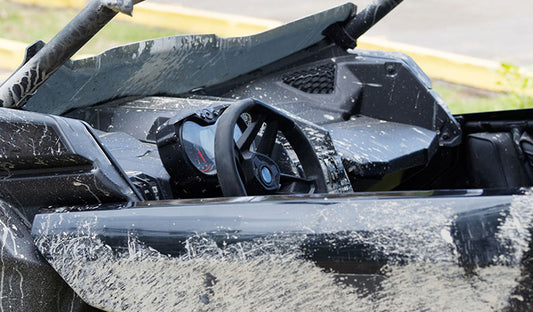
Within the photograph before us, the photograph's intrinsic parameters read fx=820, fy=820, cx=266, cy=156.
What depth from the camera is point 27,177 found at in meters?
1.97

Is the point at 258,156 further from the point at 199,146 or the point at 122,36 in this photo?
the point at 122,36

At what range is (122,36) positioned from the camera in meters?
8.38

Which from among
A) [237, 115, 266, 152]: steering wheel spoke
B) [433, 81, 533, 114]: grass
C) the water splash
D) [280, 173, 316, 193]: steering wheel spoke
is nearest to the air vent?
[280, 173, 316, 193]: steering wheel spoke

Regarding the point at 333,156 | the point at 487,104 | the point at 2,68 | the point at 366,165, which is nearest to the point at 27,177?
the point at 333,156

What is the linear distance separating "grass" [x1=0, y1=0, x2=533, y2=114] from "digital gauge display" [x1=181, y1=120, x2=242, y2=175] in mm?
3873

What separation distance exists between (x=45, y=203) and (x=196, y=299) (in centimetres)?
49

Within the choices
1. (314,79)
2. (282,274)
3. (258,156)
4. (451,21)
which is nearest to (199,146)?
(258,156)

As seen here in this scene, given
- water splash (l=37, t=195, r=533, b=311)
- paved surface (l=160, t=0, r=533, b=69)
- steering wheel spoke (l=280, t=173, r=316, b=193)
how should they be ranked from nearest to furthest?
water splash (l=37, t=195, r=533, b=311) → steering wheel spoke (l=280, t=173, r=316, b=193) → paved surface (l=160, t=0, r=533, b=69)

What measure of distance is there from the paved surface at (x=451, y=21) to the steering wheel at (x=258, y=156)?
564 cm

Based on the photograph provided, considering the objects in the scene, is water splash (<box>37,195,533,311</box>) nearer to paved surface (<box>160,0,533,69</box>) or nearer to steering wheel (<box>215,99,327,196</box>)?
steering wheel (<box>215,99,327,196</box>)

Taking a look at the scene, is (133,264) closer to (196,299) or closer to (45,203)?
(196,299)

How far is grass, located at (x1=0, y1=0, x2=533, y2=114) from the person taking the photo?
6395mm

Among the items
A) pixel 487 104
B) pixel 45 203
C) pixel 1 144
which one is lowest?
pixel 487 104

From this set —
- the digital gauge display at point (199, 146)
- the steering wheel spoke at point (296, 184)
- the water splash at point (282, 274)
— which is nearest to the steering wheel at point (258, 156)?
the steering wheel spoke at point (296, 184)
